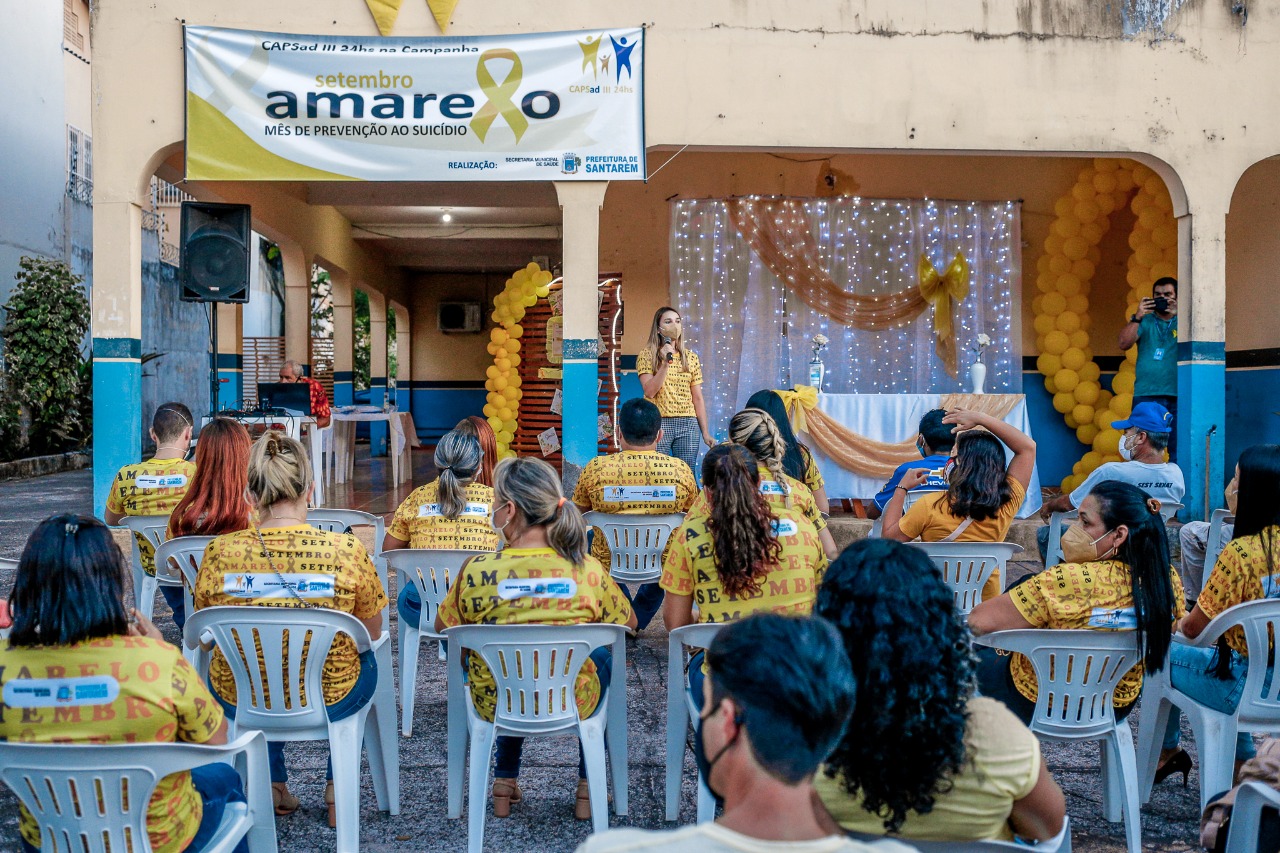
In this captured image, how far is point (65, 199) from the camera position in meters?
15.9

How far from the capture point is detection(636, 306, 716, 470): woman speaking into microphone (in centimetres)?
648

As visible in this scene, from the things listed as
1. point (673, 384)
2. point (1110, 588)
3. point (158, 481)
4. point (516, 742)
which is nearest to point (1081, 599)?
point (1110, 588)

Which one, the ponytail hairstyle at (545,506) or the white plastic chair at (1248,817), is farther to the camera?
the ponytail hairstyle at (545,506)

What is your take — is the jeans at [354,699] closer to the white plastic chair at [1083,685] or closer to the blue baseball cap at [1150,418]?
the white plastic chair at [1083,685]

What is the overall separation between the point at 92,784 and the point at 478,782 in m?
1.02

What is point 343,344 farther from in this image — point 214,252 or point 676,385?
point 676,385

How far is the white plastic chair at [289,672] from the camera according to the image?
2.67 metres

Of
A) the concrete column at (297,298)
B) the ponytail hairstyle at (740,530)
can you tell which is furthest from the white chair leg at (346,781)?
the concrete column at (297,298)

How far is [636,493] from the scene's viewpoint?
4461 mm


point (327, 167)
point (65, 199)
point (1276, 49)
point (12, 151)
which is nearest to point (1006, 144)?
point (1276, 49)

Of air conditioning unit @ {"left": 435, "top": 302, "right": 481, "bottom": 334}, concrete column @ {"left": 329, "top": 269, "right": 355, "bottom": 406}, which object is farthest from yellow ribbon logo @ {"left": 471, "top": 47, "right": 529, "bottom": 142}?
air conditioning unit @ {"left": 435, "top": 302, "right": 481, "bottom": 334}

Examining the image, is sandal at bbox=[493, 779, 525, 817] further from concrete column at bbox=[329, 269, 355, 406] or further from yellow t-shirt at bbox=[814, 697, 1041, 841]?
concrete column at bbox=[329, 269, 355, 406]

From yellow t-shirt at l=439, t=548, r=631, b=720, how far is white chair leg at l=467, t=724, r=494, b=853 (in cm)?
6

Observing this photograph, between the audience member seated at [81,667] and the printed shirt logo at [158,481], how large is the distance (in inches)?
91.6
